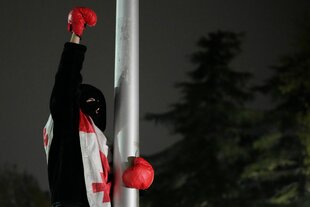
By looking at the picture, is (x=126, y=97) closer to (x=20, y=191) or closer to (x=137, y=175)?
(x=137, y=175)

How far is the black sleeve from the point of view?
2.36 metres

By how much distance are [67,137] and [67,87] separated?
0.76 ft

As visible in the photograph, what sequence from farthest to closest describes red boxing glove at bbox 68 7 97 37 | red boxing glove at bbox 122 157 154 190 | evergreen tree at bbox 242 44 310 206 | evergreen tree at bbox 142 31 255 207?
evergreen tree at bbox 142 31 255 207, evergreen tree at bbox 242 44 310 206, red boxing glove at bbox 68 7 97 37, red boxing glove at bbox 122 157 154 190

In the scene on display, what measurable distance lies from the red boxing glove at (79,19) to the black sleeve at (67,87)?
0.30 feet

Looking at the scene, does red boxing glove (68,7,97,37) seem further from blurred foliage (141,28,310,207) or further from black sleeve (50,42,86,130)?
blurred foliage (141,28,310,207)

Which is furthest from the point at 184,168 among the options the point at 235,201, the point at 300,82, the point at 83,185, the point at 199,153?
the point at 83,185

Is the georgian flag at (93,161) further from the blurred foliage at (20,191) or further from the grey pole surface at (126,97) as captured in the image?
the blurred foliage at (20,191)

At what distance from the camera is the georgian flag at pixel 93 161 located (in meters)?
2.31

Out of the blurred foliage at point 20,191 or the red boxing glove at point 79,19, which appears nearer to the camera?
the red boxing glove at point 79,19

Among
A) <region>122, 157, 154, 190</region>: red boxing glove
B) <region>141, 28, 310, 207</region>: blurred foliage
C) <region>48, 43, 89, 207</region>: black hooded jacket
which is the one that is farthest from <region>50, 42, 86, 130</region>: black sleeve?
<region>141, 28, 310, 207</region>: blurred foliage

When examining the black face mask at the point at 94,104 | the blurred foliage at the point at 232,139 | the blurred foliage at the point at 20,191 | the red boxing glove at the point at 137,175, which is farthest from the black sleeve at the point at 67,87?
the blurred foliage at the point at 20,191

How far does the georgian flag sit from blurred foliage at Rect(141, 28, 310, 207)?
35.5 ft

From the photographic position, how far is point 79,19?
2459mm

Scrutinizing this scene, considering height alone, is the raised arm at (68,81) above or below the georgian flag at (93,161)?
above
